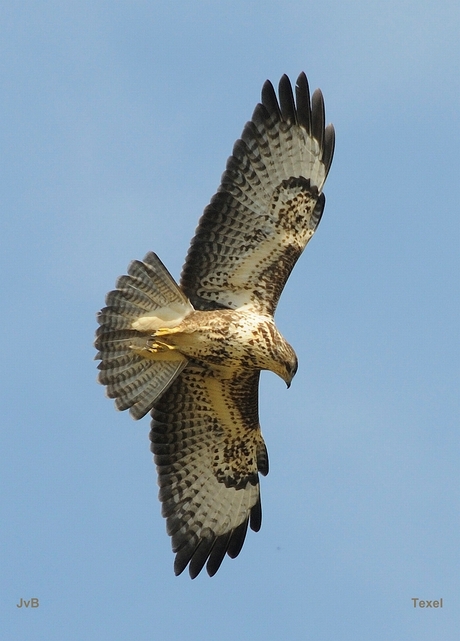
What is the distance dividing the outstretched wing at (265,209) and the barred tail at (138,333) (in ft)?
1.00

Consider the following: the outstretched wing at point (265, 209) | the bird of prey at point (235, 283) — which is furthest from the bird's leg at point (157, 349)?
the outstretched wing at point (265, 209)

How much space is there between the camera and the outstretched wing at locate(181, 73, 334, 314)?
12445mm

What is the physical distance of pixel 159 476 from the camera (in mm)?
13258

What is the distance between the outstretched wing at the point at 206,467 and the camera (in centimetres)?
1303

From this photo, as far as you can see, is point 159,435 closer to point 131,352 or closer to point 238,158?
point 131,352

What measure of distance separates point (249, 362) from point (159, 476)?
1684 mm

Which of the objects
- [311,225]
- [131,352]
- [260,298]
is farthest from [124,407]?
[311,225]

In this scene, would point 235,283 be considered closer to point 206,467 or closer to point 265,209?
point 265,209

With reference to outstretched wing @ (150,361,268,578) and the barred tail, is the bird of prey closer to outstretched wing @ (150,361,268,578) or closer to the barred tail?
the barred tail

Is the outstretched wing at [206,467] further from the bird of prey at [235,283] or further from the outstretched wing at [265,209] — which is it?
the outstretched wing at [265,209]

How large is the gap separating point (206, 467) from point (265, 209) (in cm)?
260

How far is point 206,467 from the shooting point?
43.7 ft

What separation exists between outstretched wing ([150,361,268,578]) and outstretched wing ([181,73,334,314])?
3.30ft

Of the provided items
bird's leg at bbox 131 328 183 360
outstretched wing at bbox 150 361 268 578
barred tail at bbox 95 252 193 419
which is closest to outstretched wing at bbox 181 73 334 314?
barred tail at bbox 95 252 193 419
